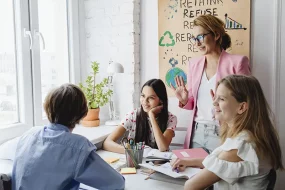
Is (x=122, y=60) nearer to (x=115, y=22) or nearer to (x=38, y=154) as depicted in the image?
(x=115, y=22)

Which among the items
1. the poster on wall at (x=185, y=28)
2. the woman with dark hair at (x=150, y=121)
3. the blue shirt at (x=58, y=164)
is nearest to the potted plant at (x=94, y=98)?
the woman with dark hair at (x=150, y=121)

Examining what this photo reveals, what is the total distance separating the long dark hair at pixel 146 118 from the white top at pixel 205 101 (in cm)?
22

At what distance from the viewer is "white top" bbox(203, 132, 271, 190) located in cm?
113

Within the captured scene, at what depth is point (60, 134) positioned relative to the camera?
1163 mm

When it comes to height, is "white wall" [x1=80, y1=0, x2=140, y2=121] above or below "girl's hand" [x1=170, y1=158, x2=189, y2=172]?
above

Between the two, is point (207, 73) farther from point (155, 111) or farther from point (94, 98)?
point (94, 98)

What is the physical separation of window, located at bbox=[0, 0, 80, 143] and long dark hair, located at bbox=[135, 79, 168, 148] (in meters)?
0.71

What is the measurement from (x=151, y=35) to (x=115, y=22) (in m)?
0.32

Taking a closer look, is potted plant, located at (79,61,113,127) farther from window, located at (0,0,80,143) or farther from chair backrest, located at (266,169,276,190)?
chair backrest, located at (266,169,276,190)

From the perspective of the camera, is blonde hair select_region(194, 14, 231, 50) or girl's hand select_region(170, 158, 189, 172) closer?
girl's hand select_region(170, 158, 189, 172)

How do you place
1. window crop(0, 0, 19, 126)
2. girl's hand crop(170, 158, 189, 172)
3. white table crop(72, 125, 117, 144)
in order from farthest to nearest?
white table crop(72, 125, 117, 144)
window crop(0, 0, 19, 126)
girl's hand crop(170, 158, 189, 172)

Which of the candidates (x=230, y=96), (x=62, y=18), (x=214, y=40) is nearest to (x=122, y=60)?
(x=62, y=18)

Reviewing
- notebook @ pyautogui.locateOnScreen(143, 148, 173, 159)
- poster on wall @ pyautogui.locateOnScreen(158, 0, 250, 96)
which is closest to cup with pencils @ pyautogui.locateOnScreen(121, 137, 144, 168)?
notebook @ pyautogui.locateOnScreen(143, 148, 173, 159)

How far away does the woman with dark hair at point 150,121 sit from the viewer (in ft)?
6.35
